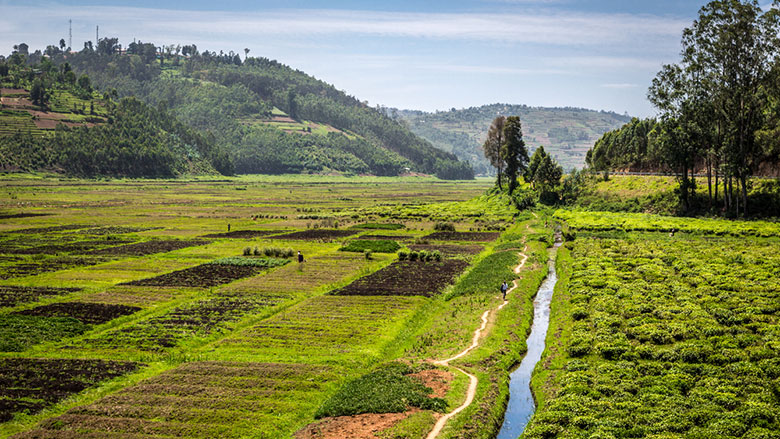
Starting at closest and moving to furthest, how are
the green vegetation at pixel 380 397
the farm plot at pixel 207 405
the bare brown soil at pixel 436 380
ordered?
the farm plot at pixel 207 405, the green vegetation at pixel 380 397, the bare brown soil at pixel 436 380

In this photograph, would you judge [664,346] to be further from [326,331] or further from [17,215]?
[17,215]

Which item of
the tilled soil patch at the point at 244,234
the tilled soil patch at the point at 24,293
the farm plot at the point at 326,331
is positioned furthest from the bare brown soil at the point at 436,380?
the tilled soil patch at the point at 244,234

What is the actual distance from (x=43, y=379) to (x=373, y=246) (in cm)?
4951

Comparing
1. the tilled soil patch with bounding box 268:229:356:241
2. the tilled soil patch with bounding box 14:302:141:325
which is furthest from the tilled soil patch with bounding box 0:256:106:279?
the tilled soil patch with bounding box 268:229:356:241

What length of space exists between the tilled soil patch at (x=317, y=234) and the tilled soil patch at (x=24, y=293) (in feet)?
126

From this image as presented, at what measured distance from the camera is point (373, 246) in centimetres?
7775

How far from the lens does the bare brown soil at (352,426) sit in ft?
84.0

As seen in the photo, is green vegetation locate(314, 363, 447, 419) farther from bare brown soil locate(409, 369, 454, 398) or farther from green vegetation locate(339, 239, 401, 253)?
green vegetation locate(339, 239, 401, 253)

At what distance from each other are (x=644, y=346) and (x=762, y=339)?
6677 mm

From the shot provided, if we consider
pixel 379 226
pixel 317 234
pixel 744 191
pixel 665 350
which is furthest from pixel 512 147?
pixel 665 350

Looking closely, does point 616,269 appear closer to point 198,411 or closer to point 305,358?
point 305,358

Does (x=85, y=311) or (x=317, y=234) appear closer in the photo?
(x=85, y=311)

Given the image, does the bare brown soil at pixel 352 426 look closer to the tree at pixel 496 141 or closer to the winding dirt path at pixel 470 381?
the winding dirt path at pixel 470 381

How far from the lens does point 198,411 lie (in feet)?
88.8
